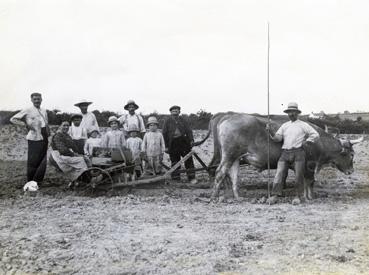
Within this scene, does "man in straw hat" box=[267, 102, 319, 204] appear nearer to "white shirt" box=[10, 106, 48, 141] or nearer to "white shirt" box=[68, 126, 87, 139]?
"white shirt" box=[68, 126, 87, 139]

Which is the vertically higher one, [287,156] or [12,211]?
[287,156]

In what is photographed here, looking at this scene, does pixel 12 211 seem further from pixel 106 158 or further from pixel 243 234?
pixel 243 234

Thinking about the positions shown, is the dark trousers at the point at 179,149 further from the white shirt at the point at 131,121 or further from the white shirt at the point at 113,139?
the white shirt at the point at 113,139

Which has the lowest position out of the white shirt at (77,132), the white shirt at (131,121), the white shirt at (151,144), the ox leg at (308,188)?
the ox leg at (308,188)

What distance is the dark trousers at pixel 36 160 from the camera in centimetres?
1004

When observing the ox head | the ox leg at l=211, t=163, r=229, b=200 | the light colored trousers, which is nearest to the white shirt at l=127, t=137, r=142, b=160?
the ox leg at l=211, t=163, r=229, b=200

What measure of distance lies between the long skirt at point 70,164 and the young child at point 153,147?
1777 millimetres

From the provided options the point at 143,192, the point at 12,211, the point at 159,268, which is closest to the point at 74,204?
the point at 12,211

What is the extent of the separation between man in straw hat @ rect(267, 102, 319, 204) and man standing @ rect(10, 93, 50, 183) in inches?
192

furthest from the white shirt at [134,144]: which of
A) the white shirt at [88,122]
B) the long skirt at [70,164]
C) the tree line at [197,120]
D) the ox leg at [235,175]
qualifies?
the tree line at [197,120]

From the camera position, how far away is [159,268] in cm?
502

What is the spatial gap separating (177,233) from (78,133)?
5097mm

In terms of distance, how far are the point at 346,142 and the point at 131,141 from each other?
4.62m

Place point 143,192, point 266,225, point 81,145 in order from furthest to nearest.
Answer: point 81,145
point 143,192
point 266,225
